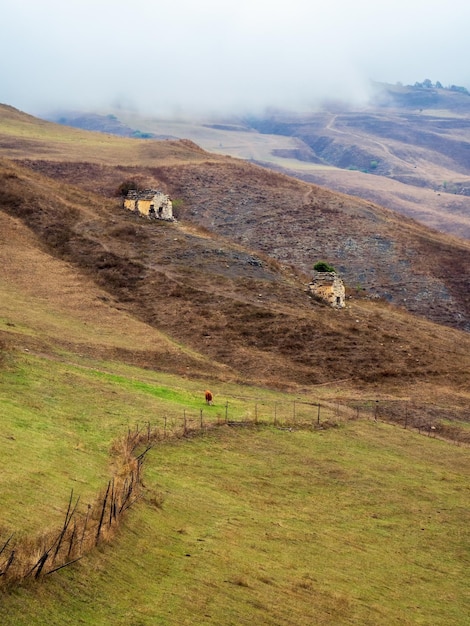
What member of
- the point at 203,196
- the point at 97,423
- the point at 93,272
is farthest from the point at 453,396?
the point at 203,196

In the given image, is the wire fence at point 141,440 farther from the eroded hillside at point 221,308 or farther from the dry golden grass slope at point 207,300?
the eroded hillside at point 221,308

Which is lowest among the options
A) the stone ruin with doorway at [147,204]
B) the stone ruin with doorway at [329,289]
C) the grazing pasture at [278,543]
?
the grazing pasture at [278,543]

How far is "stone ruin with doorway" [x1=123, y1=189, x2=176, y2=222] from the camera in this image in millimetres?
66875

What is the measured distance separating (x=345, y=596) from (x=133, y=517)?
496 cm

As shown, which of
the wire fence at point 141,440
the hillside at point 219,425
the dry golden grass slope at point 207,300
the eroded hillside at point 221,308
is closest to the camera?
the wire fence at point 141,440

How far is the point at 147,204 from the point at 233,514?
4743 cm

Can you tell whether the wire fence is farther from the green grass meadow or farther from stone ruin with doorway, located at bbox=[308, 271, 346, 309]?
stone ruin with doorway, located at bbox=[308, 271, 346, 309]

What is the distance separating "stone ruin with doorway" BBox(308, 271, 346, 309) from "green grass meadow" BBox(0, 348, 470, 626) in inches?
809

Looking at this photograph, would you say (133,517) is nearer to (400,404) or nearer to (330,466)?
(330,466)

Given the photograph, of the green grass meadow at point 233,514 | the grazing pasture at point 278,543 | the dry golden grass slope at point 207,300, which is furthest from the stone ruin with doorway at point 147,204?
the grazing pasture at point 278,543

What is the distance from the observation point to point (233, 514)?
21844 mm

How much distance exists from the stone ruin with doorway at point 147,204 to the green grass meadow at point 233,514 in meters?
34.8

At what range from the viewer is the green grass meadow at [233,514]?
54.2ft

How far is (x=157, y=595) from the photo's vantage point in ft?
54.0
